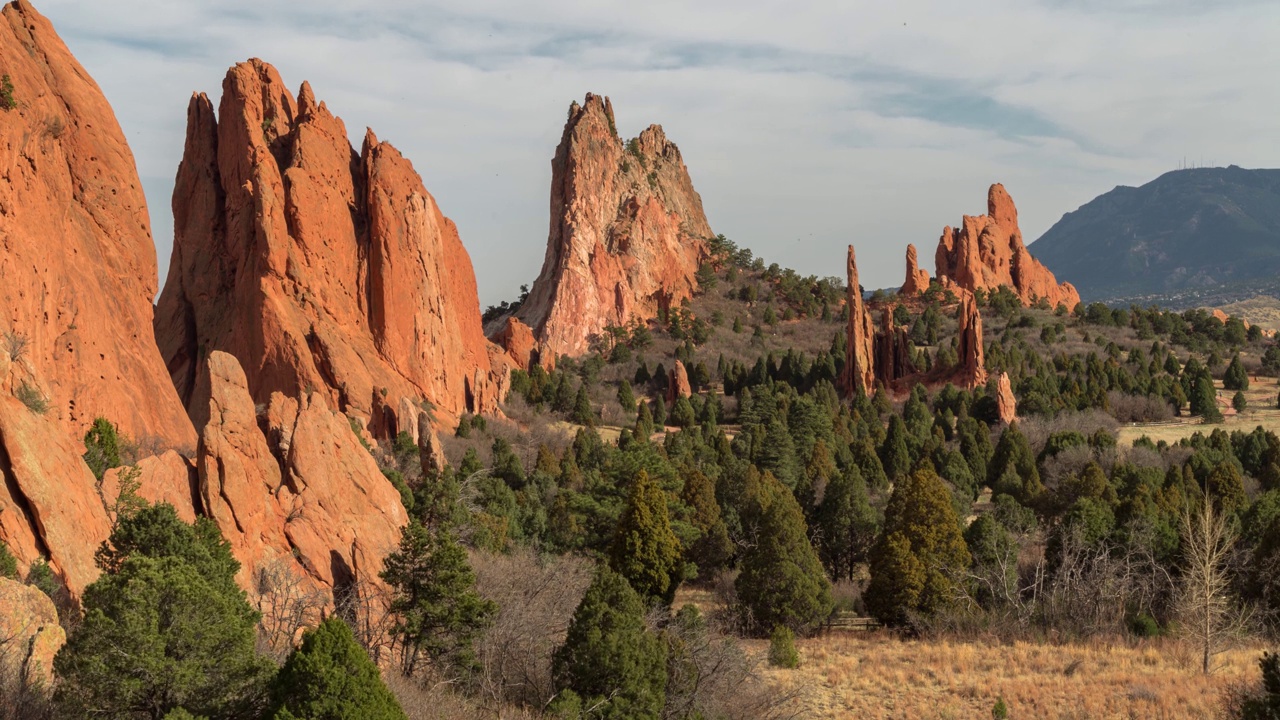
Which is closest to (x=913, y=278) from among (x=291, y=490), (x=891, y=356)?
(x=891, y=356)

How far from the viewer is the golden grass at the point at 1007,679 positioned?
27.9 metres

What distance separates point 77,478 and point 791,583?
20.9 meters

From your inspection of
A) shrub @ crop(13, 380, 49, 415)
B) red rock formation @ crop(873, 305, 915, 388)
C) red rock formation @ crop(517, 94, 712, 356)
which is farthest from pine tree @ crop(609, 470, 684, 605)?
red rock formation @ crop(517, 94, 712, 356)

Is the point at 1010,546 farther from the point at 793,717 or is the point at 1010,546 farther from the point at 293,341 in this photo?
the point at 293,341

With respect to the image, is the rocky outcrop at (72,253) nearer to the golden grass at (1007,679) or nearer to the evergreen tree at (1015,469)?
the golden grass at (1007,679)

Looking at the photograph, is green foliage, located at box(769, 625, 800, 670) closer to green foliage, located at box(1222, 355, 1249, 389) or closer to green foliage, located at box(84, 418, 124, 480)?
green foliage, located at box(84, 418, 124, 480)

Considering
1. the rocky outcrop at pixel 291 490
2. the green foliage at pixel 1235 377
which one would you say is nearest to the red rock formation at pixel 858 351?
the green foliage at pixel 1235 377

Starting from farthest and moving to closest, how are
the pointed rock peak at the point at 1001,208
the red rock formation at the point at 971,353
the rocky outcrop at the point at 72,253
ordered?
the pointed rock peak at the point at 1001,208 → the red rock formation at the point at 971,353 → the rocky outcrop at the point at 72,253

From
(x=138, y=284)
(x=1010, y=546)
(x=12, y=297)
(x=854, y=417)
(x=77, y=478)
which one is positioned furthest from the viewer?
(x=854, y=417)

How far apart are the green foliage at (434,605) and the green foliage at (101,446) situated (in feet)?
29.5

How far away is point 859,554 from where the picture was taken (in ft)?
153

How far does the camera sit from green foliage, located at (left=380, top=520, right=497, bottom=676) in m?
24.2

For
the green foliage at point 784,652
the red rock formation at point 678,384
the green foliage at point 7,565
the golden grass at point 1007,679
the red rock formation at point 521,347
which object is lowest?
the golden grass at point 1007,679

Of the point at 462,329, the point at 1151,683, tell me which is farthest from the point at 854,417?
the point at 1151,683
